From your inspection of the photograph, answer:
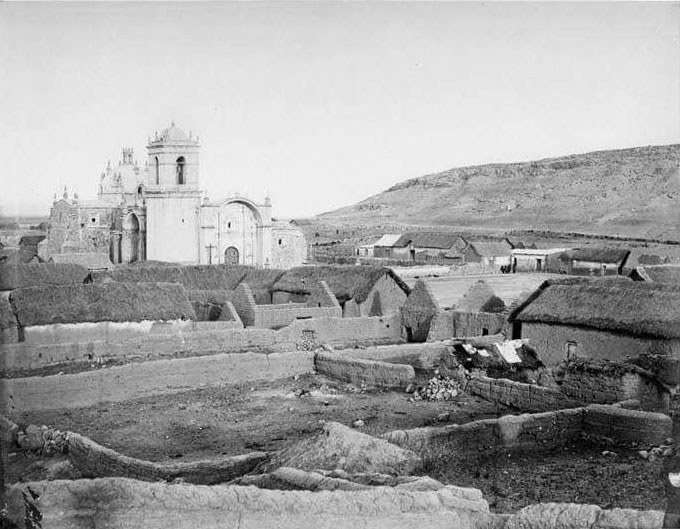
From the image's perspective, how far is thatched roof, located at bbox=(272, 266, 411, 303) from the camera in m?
26.3

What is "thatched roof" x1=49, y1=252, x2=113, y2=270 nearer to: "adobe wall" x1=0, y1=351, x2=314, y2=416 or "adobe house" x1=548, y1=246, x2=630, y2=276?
"adobe wall" x1=0, y1=351, x2=314, y2=416

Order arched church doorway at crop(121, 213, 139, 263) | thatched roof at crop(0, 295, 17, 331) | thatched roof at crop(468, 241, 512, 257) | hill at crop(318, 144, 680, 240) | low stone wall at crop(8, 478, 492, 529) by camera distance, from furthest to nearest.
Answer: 1. hill at crop(318, 144, 680, 240)
2. thatched roof at crop(468, 241, 512, 257)
3. arched church doorway at crop(121, 213, 139, 263)
4. thatched roof at crop(0, 295, 17, 331)
5. low stone wall at crop(8, 478, 492, 529)

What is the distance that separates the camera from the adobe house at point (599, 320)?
16812 mm

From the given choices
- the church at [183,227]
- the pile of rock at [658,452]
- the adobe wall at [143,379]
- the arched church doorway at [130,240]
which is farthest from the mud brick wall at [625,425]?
the arched church doorway at [130,240]

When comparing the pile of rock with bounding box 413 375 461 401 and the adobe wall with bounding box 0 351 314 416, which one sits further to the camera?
the pile of rock with bounding box 413 375 461 401

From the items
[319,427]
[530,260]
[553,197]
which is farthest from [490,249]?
[553,197]

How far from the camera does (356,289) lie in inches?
1040

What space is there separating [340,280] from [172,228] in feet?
60.8

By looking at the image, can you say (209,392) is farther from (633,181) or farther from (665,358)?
(633,181)

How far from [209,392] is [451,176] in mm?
144617

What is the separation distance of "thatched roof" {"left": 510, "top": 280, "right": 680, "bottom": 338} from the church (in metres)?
26.8

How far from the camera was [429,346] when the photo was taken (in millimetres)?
19641

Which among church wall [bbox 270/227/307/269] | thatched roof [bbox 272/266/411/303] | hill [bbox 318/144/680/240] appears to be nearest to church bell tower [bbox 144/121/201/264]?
church wall [bbox 270/227/307/269]

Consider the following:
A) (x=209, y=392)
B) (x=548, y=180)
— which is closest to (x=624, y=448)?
(x=209, y=392)
